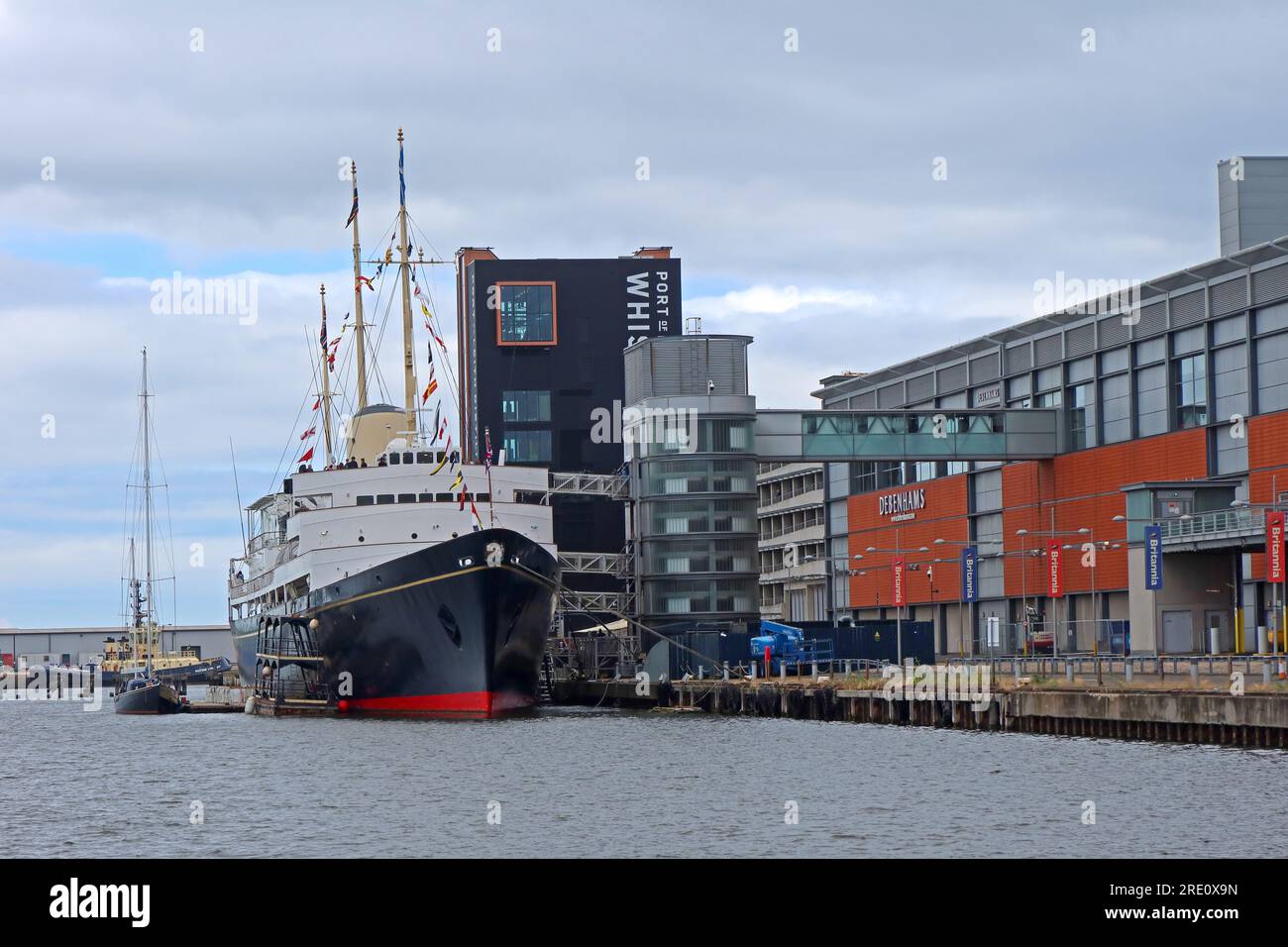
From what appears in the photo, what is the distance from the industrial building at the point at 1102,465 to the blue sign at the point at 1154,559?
76 millimetres

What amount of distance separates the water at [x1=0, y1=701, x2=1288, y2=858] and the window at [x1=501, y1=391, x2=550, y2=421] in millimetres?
79200

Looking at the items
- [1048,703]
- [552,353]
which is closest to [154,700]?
[552,353]

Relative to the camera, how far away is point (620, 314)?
144 m

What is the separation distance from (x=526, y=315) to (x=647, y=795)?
105m

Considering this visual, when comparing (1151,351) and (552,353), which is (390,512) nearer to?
(1151,351)

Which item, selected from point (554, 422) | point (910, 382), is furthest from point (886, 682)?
point (554, 422)

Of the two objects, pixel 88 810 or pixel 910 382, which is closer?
pixel 88 810

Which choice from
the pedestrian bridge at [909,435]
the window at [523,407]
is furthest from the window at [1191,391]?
the window at [523,407]

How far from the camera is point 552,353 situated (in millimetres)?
143125

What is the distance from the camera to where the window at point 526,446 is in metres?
141

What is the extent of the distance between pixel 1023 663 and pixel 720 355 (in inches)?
1261

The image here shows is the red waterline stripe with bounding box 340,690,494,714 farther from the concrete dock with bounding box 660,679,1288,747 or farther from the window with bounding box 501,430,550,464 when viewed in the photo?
the window with bounding box 501,430,550,464
